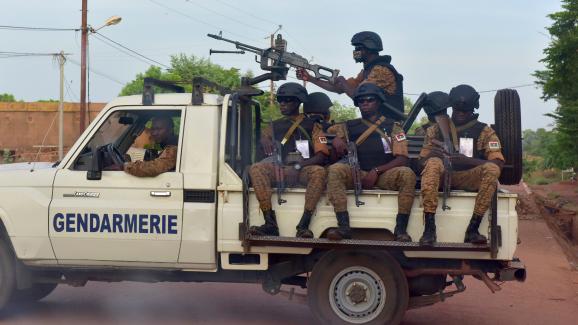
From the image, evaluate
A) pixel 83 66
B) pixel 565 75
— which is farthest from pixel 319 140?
pixel 83 66

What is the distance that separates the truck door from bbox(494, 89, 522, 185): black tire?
2.80 meters

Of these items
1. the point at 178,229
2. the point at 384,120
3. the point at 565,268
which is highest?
the point at 384,120

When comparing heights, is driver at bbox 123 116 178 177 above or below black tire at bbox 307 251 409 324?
above

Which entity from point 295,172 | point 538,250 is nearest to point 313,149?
point 295,172

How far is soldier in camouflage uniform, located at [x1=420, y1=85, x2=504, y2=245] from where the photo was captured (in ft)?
21.0

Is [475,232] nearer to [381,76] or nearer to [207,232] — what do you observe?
[207,232]

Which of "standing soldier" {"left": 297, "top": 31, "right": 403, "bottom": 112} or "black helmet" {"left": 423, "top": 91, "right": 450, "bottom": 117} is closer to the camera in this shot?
"black helmet" {"left": 423, "top": 91, "right": 450, "bottom": 117}

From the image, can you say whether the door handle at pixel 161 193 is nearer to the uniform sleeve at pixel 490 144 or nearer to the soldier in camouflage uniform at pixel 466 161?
the soldier in camouflage uniform at pixel 466 161

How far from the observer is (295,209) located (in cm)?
671

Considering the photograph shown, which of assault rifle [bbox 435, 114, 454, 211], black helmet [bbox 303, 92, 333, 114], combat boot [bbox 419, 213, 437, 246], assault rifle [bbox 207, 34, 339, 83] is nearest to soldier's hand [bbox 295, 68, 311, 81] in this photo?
assault rifle [bbox 207, 34, 339, 83]

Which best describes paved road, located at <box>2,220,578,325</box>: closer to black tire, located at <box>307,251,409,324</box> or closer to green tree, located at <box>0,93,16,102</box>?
black tire, located at <box>307,251,409,324</box>

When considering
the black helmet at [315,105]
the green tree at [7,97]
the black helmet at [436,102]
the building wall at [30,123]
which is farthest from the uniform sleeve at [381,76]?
the green tree at [7,97]

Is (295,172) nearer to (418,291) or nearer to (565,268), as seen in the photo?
(418,291)

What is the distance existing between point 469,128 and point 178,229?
2646 millimetres
